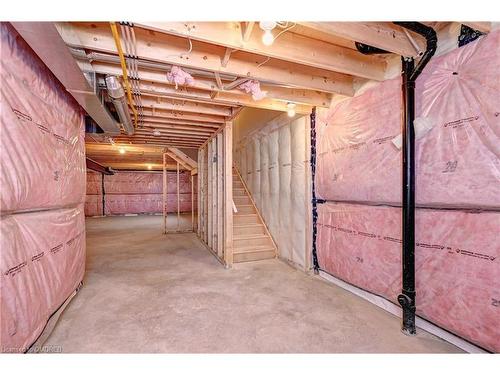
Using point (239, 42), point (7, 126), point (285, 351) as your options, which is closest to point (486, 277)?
point (285, 351)

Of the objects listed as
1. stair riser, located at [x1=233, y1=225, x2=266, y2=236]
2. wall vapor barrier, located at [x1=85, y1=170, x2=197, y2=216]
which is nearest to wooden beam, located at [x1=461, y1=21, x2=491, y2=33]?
stair riser, located at [x1=233, y1=225, x2=266, y2=236]

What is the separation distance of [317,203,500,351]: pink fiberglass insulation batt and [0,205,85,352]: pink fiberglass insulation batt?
115 inches

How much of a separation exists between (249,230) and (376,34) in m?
3.53

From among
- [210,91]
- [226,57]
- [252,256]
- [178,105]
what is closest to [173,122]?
[178,105]

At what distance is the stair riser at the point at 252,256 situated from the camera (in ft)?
13.1

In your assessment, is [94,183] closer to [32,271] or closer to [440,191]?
[32,271]

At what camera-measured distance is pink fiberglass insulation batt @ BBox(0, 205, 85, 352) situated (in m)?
1.48

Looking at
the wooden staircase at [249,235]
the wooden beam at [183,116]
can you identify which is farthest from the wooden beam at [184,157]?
the wooden beam at [183,116]

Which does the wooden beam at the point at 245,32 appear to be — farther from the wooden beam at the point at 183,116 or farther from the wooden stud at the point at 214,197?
the wooden stud at the point at 214,197

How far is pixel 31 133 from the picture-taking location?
5.67ft

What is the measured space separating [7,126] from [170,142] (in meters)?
4.23

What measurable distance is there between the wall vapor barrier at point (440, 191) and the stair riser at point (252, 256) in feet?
5.32

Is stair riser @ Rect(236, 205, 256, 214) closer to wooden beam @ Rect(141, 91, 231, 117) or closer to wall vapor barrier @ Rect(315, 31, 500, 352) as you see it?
wooden beam @ Rect(141, 91, 231, 117)

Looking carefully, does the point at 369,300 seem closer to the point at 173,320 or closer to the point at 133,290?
the point at 173,320
